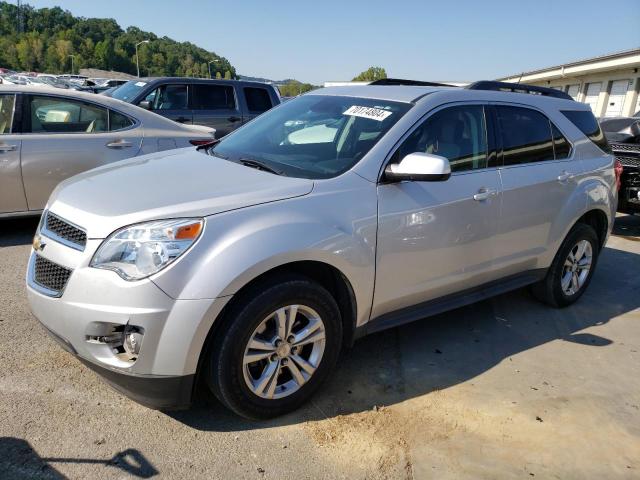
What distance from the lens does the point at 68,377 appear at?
3.11 metres

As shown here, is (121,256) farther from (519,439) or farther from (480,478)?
(519,439)

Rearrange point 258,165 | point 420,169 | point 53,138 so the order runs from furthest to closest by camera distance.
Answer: point 53,138
point 258,165
point 420,169

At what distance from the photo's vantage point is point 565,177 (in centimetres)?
418

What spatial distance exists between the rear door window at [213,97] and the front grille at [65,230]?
6.83 meters

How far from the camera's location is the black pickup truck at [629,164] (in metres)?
7.43

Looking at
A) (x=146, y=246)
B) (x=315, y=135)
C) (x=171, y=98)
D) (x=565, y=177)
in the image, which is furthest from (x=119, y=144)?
(x=565, y=177)

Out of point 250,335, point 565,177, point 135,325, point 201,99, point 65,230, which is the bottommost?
point 250,335

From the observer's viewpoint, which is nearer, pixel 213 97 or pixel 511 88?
pixel 511 88

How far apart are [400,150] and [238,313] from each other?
4.56ft

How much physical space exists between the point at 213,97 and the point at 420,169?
24.1 ft

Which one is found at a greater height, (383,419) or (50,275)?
(50,275)

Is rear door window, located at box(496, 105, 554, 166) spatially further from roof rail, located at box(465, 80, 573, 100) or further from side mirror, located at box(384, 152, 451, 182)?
side mirror, located at box(384, 152, 451, 182)

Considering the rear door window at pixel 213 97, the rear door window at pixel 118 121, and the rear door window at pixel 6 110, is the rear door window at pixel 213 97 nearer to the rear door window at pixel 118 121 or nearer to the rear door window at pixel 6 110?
the rear door window at pixel 118 121

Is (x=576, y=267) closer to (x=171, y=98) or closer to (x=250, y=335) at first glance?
(x=250, y=335)
